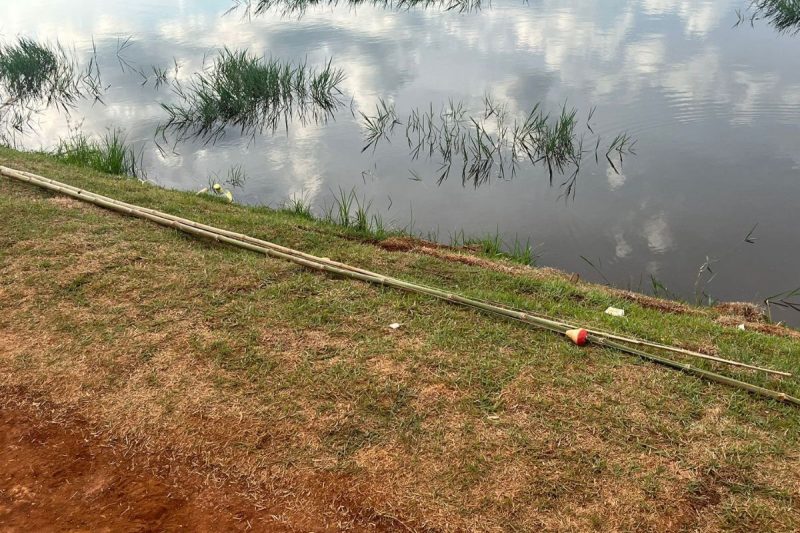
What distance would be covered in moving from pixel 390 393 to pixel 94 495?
50.1 inches

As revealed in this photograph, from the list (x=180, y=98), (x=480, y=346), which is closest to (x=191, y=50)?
(x=180, y=98)

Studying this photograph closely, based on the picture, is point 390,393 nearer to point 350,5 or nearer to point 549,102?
point 549,102

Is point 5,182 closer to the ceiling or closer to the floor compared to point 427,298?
closer to the ceiling

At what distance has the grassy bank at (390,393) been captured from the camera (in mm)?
2297

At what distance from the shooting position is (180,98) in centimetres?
1012

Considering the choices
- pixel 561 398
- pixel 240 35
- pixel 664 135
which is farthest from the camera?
pixel 240 35

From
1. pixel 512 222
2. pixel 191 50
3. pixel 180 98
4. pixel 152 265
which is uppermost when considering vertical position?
pixel 191 50

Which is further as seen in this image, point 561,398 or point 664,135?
point 664,135

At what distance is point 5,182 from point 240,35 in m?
8.91

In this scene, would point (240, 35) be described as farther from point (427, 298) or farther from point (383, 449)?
point (383, 449)

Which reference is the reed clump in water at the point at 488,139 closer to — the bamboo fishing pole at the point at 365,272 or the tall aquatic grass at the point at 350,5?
the bamboo fishing pole at the point at 365,272

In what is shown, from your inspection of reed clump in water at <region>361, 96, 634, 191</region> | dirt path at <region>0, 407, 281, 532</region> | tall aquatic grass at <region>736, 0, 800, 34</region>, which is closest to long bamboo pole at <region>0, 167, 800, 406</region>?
dirt path at <region>0, 407, 281, 532</region>

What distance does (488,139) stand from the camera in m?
8.09

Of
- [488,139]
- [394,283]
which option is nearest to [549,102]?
[488,139]
